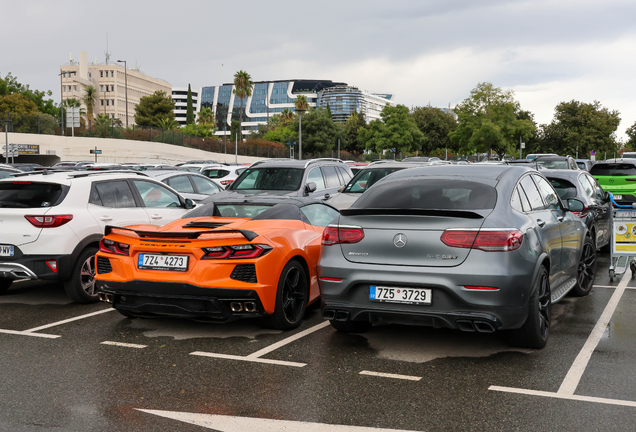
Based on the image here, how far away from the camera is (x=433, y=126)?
3984 inches

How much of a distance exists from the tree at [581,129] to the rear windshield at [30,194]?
84.3m

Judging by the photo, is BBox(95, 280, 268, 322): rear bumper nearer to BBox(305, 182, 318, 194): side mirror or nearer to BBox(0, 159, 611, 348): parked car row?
BBox(0, 159, 611, 348): parked car row

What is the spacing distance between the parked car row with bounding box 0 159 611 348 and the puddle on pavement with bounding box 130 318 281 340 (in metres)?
0.25

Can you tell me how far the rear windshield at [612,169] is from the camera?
1658cm

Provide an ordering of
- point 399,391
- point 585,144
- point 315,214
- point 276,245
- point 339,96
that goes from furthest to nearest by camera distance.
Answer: point 339,96 < point 585,144 < point 315,214 < point 276,245 < point 399,391

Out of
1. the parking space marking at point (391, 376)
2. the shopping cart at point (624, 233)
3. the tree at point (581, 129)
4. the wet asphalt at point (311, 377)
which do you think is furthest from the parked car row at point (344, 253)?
the tree at point (581, 129)

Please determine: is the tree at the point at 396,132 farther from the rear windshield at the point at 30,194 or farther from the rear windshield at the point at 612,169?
the rear windshield at the point at 30,194

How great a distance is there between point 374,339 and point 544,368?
5.33 feet

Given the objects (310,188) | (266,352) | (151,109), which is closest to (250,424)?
(266,352)

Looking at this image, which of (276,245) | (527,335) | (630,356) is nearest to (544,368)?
(527,335)

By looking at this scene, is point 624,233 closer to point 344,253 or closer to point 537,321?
point 537,321

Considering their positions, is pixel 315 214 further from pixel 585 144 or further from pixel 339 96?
pixel 339 96

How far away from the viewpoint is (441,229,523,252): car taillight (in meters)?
5.02

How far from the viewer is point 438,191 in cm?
577
